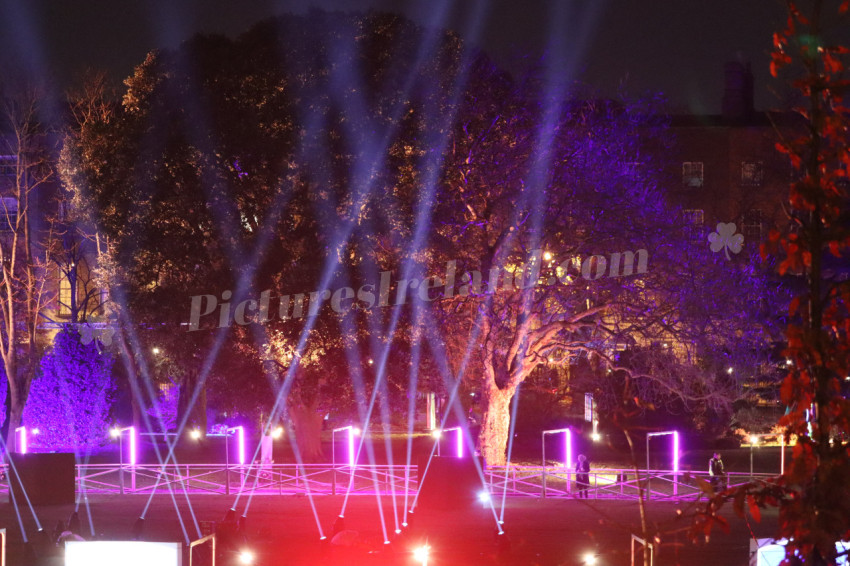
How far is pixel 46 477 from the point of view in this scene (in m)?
23.9

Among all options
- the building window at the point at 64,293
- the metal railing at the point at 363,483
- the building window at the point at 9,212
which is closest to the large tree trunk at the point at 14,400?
the metal railing at the point at 363,483

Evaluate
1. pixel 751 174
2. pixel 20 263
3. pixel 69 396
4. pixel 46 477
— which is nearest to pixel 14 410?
pixel 69 396

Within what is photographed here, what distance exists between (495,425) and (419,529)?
36.6 ft

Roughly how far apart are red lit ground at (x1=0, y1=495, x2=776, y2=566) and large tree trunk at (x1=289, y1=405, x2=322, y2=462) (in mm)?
6481

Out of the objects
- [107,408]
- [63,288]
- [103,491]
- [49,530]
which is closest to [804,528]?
[49,530]

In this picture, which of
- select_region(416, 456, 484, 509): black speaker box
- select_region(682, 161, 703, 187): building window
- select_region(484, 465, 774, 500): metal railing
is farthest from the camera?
select_region(682, 161, 703, 187): building window

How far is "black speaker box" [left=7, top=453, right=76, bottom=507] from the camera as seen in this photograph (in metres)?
23.8

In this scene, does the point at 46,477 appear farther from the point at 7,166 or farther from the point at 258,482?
the point at 7,166

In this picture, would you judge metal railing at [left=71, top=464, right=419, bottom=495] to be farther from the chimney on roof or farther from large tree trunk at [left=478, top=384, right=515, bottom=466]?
the chimney on roof

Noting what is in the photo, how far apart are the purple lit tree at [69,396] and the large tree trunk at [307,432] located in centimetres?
1203

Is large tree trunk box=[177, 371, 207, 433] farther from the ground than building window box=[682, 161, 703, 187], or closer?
closer

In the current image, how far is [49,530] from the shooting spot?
21.9m

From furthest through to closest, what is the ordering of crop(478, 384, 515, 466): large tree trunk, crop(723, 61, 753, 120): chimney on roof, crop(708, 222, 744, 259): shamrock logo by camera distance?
crop(723, 61, 753, 120): chimney on roof → crop(478, 384, 515, 466): large tree trunk → crop(708, 222, 744, 259): shamrock logo

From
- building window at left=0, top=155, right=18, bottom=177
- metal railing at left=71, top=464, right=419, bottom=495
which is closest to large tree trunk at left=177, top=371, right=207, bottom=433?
building window at left=0, top=155, right=18, bottom=177
